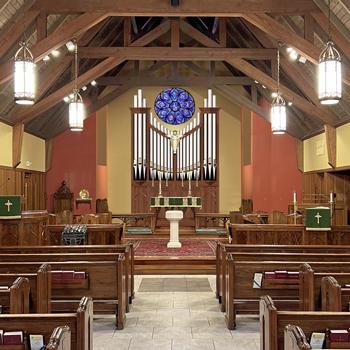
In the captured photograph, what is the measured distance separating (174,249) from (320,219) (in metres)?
3.64

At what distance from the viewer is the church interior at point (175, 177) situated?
4203 mm

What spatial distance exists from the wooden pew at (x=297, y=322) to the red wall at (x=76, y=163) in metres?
11.2

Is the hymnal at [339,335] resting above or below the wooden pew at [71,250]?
below

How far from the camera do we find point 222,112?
16.0 metres

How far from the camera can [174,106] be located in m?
16.2

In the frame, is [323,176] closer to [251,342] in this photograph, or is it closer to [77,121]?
[77,121]

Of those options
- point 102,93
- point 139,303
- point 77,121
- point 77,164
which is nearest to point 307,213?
point 139,303

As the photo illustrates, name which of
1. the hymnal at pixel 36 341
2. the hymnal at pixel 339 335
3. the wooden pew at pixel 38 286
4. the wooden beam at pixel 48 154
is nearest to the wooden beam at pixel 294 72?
the wooden beam at pixel 48 154

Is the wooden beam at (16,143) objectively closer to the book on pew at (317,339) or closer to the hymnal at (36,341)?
the hymnal at (36,341)

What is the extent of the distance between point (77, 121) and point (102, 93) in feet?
23.1

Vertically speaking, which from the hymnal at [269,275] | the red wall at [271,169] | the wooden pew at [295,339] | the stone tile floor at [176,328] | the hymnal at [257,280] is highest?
the red wall at [271,169]

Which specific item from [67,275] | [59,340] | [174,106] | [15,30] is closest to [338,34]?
[15,30]

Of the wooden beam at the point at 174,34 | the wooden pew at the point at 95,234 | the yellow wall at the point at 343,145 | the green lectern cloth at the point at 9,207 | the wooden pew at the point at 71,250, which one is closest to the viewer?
the wooden pew at the point at 71,250

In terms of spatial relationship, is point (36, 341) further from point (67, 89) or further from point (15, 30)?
point (67, 89)
